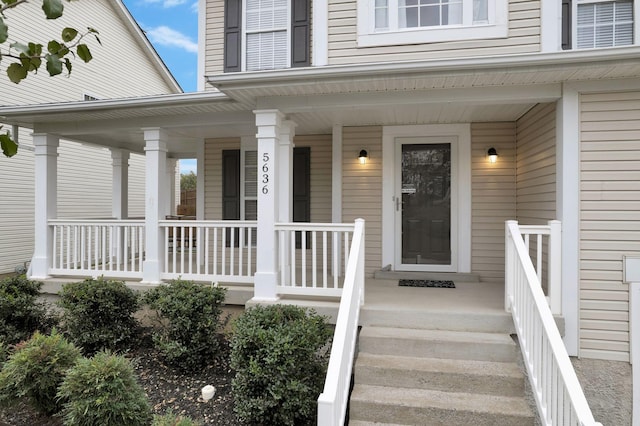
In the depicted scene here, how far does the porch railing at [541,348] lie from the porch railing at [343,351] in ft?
4.50

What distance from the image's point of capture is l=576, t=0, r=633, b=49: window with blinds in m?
4.87

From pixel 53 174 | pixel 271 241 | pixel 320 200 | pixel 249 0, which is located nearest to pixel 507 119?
pixel 320 200

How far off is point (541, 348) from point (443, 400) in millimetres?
842

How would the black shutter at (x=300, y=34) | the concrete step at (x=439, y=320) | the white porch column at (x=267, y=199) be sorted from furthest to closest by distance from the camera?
the black shutter at (x=300, y=34), the white porch column at (x=267, y=199), the concrete step at (x=439, y=320)

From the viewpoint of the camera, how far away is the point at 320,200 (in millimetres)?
6312

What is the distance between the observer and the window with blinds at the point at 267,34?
598 cm

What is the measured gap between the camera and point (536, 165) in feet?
15.5

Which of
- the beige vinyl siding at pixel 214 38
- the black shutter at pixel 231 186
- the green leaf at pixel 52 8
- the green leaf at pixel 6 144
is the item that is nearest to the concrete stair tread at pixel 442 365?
the green leaf at pixel 6 144

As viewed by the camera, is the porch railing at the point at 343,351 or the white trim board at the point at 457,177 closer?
the porch railing at the point at 343,351

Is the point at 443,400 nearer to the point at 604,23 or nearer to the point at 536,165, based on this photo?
the point at 536,165

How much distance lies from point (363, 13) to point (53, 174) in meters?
5.04

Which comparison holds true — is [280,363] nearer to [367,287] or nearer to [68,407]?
[68,407]

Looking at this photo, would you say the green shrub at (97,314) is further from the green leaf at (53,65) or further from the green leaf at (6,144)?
the green leaf at (53,65)

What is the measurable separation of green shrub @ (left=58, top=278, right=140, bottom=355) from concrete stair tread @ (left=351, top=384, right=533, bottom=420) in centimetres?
280
